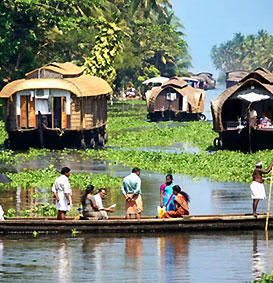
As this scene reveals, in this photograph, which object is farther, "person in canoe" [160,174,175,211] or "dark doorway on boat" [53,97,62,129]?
"dark doorway on boat" [53,97,62,129]

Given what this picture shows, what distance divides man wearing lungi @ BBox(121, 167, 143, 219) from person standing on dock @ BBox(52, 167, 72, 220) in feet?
4.74

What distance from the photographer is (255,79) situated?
42.6m

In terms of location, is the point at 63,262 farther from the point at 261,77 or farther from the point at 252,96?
the point at 261,77

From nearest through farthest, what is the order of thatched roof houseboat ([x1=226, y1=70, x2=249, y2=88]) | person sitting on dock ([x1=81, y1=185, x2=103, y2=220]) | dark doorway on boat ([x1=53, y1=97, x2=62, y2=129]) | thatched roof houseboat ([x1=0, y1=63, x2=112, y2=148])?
person sitting on dock ([x1=81, y1=185, x2=103, y2=220]), thatched roof houseboat ([x1=0, y1=63, x2=112, y2=148]), dark doorway on boat ([x1=53, y1=97, x2=62, y2=129]), thatched roof houseboat ([x1=226, y1=70, x2=249, y2=88])

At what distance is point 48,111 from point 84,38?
105 feet

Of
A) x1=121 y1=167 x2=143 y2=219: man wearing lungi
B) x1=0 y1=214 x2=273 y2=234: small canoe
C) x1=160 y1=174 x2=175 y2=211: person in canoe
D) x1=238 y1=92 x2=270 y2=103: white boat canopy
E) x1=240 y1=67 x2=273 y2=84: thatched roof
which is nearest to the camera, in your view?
x1=0 y1=214 x2=273 y2=234: small canoe

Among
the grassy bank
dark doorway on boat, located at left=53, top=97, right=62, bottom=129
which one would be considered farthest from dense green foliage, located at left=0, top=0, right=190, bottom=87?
dark doorway on boat, located at left=53, top=97, right=62, bottom=129

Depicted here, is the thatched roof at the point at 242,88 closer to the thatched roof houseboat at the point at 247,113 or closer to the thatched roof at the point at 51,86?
the thatched roof houseboat at the point at 247,113

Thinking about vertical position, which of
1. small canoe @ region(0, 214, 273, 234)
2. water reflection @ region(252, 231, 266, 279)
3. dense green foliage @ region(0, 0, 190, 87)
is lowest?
water reflection @ region(252, 231, 266, 279)

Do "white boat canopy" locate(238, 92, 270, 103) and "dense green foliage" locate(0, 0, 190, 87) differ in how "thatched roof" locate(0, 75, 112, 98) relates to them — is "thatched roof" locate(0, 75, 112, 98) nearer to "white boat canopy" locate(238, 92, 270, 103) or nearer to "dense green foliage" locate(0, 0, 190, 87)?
"white boat canopy" locate(238, 92, 270, 103)

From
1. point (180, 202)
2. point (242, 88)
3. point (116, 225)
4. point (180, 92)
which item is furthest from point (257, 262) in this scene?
point (180, 92)

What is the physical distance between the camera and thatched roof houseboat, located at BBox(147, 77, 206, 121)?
6888 cm

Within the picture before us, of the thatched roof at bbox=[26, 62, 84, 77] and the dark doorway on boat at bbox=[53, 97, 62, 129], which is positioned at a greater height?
the thatched roof at bbox=[26, 62, 84, 77]

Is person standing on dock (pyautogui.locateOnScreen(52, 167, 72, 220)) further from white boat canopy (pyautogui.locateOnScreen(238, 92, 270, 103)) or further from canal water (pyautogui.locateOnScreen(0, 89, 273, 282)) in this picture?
white boat canopy (pyautogui.locateOnScreen(238, 92, 270, 103))
